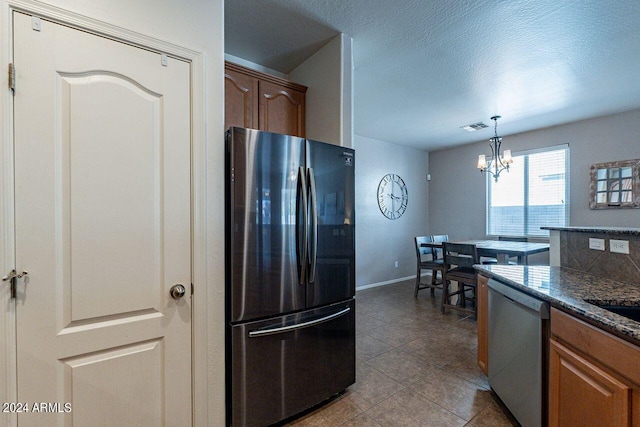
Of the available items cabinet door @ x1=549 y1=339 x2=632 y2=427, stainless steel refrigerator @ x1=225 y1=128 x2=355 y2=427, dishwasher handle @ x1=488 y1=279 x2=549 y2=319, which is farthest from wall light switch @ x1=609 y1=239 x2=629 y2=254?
stainless steel refrigerator @ x1=225 y1=128 x2=355 y2=427

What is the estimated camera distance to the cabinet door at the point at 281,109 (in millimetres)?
2174

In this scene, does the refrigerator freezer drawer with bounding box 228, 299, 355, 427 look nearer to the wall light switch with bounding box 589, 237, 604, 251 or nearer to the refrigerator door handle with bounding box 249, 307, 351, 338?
the refrigerator door handle with bounding box 249, 307, 351, 338

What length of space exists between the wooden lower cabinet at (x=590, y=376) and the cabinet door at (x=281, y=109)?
2073 millimetres

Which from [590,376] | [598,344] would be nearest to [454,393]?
[590,376]

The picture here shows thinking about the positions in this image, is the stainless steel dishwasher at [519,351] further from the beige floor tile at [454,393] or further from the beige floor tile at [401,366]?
the beige floor tile at [401,366]

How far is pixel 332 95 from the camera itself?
2.24 metres

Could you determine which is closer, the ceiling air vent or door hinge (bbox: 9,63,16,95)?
door hinge (bbox: 9,63,16,95)

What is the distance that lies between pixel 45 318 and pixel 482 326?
2642mm

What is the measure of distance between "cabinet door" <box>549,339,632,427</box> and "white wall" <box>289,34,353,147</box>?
1.78 metres

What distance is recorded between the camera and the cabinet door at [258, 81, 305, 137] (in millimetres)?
2174

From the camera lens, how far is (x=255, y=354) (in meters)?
1.60

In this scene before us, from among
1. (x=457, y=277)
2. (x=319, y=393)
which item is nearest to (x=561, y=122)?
(x=457, y=277)

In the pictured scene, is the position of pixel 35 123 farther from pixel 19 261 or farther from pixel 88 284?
pixel 88 284

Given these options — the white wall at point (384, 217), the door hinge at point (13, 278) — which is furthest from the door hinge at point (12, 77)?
the white wall at point (384, 217)
